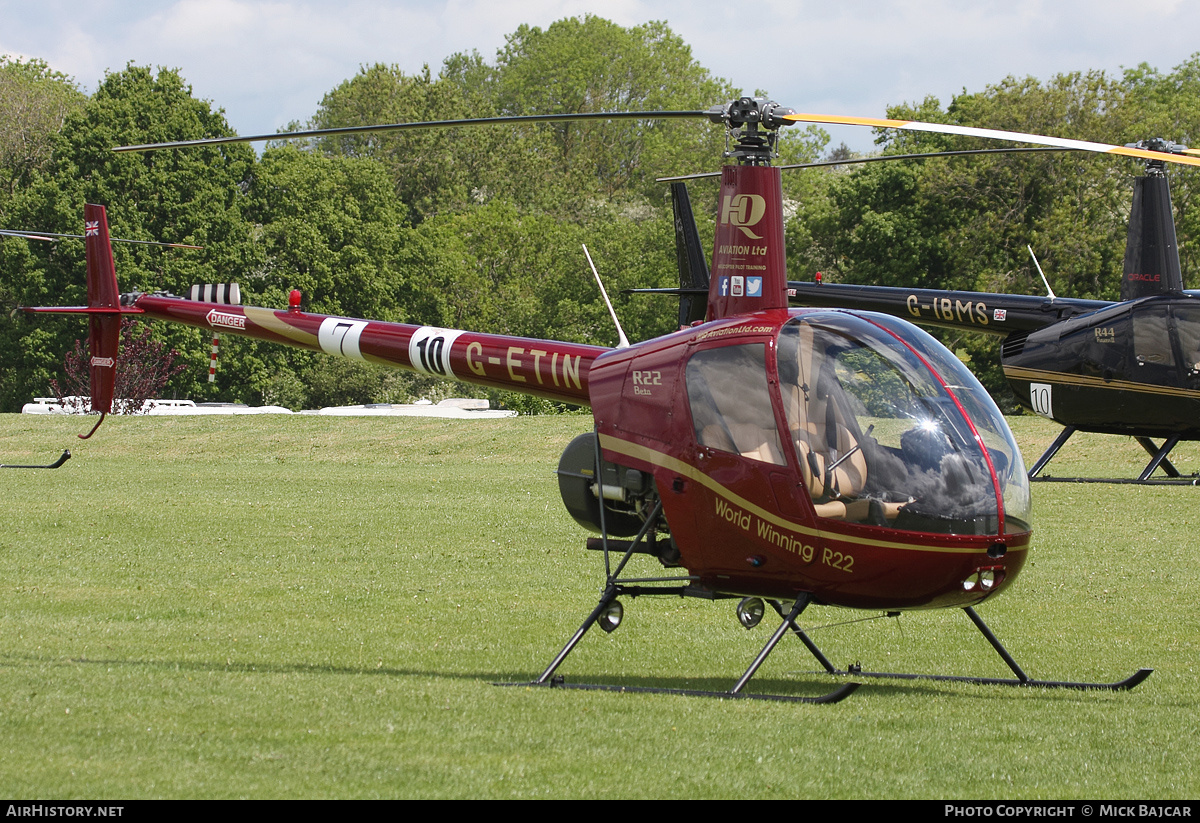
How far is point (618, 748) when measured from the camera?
21.4 ft

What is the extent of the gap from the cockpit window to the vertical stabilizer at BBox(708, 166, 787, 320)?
28.0 inches

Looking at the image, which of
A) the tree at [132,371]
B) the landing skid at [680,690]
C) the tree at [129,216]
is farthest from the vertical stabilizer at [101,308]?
the tree at [129,216]

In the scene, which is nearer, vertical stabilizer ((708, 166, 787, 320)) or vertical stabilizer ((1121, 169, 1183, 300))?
vertical stabilizer ((708, 166, 787, 320))

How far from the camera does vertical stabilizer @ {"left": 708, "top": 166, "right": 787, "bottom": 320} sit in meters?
8.66

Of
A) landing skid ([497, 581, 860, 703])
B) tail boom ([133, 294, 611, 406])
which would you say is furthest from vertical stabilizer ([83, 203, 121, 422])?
landing skid ([497, 581, 860, 703])

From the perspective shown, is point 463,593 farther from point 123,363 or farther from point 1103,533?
point 123,363

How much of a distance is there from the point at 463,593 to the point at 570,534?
14.9 ft

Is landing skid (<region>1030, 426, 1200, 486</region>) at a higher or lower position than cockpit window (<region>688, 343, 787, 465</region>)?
lower

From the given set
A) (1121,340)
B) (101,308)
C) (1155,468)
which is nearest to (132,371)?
(101,308)

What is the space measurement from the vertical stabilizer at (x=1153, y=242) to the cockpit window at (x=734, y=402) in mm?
12465

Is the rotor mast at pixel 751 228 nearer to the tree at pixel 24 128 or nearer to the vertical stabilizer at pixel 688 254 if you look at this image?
the vertical stabilizer at pixel 688 254

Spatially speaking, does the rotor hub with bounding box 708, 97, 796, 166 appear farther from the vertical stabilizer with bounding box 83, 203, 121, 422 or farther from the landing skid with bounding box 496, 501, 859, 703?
the vertical stabilizer with bounding box 83, 203, 121, 422

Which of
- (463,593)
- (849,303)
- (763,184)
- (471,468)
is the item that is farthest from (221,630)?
(471,468)

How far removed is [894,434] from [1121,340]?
12.2 meters
